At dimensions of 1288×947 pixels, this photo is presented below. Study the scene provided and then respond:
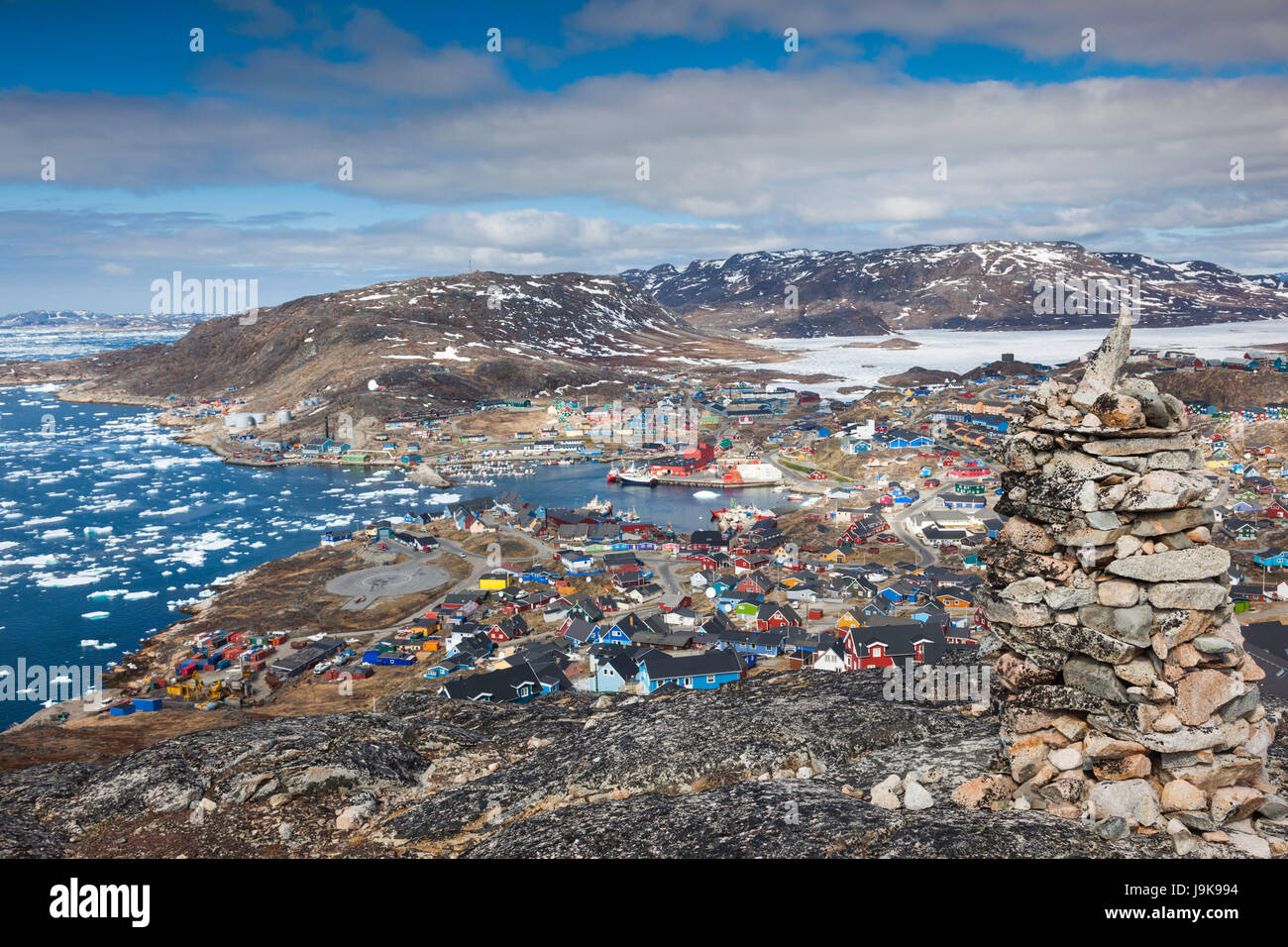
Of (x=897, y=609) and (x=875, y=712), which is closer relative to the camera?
(x=875, y=712)

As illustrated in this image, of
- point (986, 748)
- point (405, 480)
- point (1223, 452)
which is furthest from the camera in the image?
point (405, 480)

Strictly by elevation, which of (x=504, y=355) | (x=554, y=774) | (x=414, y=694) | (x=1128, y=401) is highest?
(x=504, y=355)

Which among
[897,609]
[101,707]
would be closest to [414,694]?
[101,707]

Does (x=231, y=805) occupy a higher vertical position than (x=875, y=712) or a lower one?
lower

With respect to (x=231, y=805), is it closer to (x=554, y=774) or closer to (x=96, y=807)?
(x=96, y=807)

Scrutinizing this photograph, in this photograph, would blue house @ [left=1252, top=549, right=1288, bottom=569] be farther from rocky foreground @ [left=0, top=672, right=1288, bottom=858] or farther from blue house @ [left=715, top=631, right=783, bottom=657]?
rocky foreground @ [left=0, top=672, right=1288, bottom=858]

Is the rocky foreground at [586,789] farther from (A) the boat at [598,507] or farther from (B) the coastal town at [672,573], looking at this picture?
(A) the boat at [598,507]

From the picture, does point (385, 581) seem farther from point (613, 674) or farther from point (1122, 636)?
point (1122, 636)
